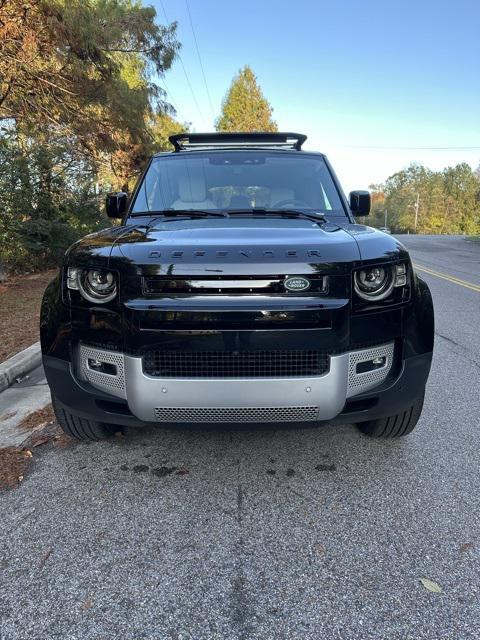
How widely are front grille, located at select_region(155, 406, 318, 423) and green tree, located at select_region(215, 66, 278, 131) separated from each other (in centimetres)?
4367

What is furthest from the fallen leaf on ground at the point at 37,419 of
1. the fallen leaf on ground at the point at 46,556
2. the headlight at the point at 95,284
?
the headlight at the point at 95,284

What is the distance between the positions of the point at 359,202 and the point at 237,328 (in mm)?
2143

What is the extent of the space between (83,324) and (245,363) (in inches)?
32.2

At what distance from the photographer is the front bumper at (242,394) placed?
2.23m

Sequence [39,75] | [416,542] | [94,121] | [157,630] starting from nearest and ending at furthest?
[157,630] → [416,542] → [39,75] → [94,121]

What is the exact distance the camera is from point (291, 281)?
2.23 meters

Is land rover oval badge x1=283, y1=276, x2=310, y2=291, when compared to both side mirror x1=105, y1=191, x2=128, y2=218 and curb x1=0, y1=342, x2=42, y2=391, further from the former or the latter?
curb x1=0, y1=342, x2=42, y2=391

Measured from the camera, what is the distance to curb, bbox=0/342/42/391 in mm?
4344

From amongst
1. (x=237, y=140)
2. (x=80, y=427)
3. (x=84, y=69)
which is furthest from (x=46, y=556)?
(x=84, y=69)

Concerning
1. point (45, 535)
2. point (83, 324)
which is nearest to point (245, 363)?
point (83, 324)

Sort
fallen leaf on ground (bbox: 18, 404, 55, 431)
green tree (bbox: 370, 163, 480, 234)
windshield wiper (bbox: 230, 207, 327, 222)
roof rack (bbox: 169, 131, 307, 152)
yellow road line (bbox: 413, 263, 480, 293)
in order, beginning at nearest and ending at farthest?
windshield wiper (bbox: 230, 207, 327, 222)
fallen leaf on ground (bbox: 18, 404, 55, 431)
roof rack (bbox: 169, 131, 307, 152)
yellow road line (bbox: 413, 263, 480, 293)
green tree (bbox: 370, 163, 480, 234)

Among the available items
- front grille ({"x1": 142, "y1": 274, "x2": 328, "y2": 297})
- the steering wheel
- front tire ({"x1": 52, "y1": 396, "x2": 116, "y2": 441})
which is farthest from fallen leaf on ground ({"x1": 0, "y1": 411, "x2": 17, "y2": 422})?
the steering wheel

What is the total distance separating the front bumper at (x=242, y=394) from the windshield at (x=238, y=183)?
1.47 m

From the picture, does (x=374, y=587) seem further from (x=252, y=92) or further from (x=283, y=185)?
(x=252, y=92)
